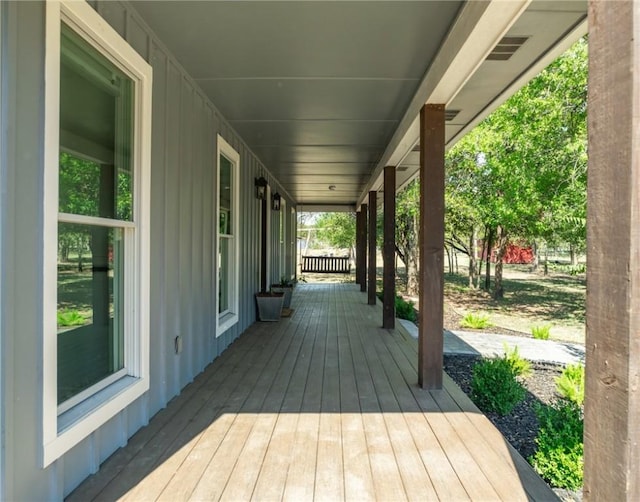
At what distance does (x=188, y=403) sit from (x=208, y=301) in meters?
1.14

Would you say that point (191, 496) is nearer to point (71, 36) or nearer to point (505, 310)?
point (71, 36)

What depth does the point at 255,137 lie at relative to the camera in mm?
5023

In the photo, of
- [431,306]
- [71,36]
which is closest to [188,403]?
[431,306]

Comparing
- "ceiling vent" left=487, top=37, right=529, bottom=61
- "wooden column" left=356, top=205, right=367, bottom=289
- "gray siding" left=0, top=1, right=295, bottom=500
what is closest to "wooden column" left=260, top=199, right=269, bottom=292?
"gray siding" left=0, top=1, right=295, bottom=500

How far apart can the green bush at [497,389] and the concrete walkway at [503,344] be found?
5.53ft

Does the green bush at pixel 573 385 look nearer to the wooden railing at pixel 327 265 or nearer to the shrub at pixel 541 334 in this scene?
the shrub at pixel 541 334

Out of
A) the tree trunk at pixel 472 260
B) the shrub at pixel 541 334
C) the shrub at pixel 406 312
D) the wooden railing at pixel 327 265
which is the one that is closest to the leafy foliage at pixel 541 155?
the shrub at pixel 541 334

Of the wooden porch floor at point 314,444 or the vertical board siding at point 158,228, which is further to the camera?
the vertical board siding at point 158,228

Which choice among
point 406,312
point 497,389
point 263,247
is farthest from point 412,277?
point 497,389

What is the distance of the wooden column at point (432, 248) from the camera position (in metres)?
3.20

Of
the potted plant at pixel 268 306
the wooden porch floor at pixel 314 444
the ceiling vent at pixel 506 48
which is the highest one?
the ceiling vent at pixel 506 48

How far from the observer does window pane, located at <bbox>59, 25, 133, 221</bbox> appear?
1.85 m

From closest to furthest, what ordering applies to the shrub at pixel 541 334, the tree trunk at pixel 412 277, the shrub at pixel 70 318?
the shrub at pixel 70 318
the shrub at pixel 541 334
the tree trunk at pixel 412 277

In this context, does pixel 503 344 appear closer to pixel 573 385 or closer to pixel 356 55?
pixel 573 385
